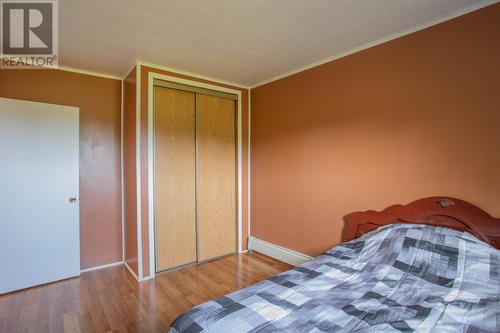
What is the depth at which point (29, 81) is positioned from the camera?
272 centimetres

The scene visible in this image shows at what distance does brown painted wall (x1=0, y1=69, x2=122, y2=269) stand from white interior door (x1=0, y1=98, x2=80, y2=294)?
0.18 metres

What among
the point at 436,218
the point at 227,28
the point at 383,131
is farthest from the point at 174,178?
the point at 436,218

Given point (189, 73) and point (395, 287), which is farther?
point (189, 73)

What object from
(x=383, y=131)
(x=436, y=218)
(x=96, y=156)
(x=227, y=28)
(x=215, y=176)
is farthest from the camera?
(x=215, y=176)

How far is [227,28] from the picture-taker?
216cm

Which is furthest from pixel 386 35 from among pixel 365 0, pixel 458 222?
pixel 458 222

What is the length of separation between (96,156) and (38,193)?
702 millimetres

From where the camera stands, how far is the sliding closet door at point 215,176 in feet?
11.0

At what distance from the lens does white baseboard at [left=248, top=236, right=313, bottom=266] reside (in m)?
3.09

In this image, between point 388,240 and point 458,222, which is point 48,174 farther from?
point 458,222

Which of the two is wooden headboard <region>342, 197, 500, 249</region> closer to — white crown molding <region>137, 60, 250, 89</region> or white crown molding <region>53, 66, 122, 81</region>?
white crown molding <region>137, 60, 250, 89</region>

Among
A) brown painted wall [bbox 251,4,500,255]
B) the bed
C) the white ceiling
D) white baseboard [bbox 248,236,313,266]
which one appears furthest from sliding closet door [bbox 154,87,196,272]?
the bed

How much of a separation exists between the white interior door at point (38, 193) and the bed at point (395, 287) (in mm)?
2359

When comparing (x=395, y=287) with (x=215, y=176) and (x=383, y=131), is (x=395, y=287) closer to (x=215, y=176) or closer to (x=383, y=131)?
(x=383, y=131)
